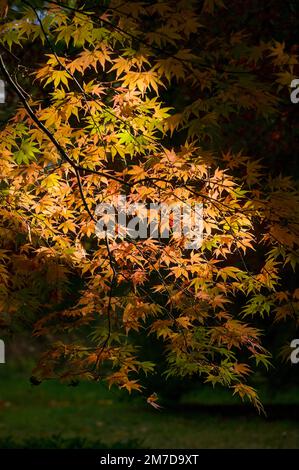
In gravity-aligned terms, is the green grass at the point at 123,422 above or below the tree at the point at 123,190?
below

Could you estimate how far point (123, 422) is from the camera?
1216 cm

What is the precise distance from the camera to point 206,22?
288 inches

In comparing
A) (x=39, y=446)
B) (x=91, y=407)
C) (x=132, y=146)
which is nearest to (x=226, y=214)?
(x=132, y=146)

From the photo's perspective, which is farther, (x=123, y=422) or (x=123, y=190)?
(x=123, y=422)

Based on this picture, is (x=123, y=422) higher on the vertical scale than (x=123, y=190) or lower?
lower

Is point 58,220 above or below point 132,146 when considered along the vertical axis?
below

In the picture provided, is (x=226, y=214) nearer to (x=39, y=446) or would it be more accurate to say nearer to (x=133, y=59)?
(x=133, y=59)

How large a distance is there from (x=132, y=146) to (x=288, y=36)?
4.54 metres

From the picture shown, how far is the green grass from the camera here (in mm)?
10398

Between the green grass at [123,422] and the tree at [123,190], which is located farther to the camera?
the green grass at [123,422]

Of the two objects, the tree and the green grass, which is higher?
the tree

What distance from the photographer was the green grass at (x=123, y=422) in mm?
10398

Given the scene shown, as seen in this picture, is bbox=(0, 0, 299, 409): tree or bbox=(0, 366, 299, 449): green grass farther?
bbox=(0, 366, 299, 449): green grass
